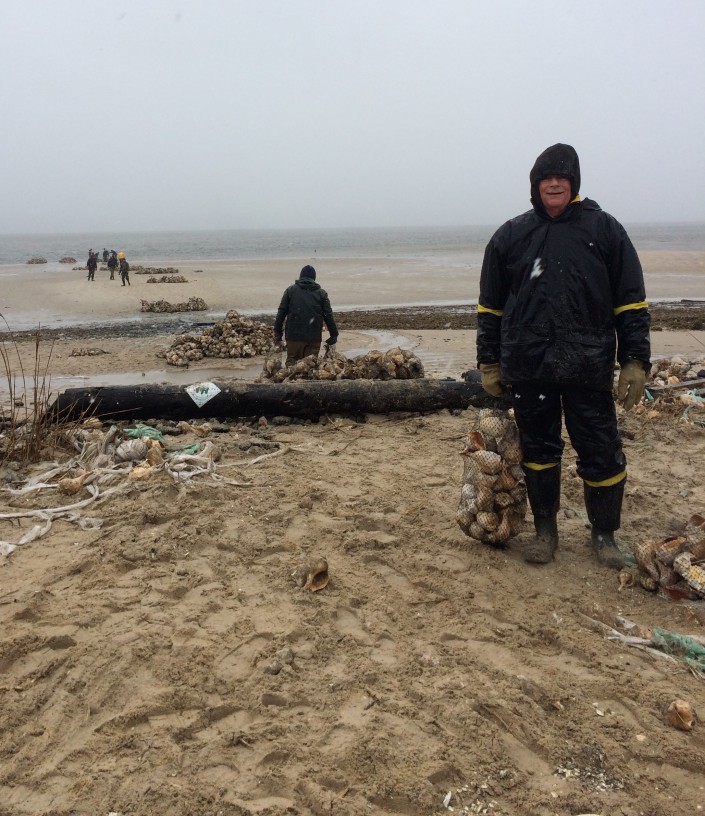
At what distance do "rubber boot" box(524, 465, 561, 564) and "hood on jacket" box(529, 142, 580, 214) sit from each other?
5.15ft

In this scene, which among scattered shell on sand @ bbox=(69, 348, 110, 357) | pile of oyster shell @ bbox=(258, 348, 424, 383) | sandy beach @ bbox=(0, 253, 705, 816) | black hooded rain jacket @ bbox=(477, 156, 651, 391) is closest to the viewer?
sandy beach @ bbox=(0, 253, 705, 816)

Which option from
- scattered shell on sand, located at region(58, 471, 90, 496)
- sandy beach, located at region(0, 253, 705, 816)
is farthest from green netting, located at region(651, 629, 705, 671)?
scattered shell on sand, located at region(58, 471, 90, 496)

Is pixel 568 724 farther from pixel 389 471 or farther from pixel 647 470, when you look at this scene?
pixel 647 470

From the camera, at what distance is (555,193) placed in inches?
130

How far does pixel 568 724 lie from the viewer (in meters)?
2.36

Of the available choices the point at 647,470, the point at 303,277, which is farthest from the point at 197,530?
the point at 303,277

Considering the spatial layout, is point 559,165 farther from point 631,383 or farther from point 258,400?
point 258,400

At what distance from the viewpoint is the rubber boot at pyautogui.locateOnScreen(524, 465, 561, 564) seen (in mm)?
3613

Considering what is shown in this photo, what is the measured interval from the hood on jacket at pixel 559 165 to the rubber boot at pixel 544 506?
5.15 ft

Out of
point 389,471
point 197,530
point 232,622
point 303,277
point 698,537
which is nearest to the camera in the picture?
point 232,622

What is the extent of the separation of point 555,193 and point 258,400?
12.6 ft

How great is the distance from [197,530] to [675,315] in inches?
618

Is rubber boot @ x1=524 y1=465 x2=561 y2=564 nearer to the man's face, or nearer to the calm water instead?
the man's face

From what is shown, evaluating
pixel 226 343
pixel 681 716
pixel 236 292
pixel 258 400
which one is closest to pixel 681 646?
pixel 681 716
